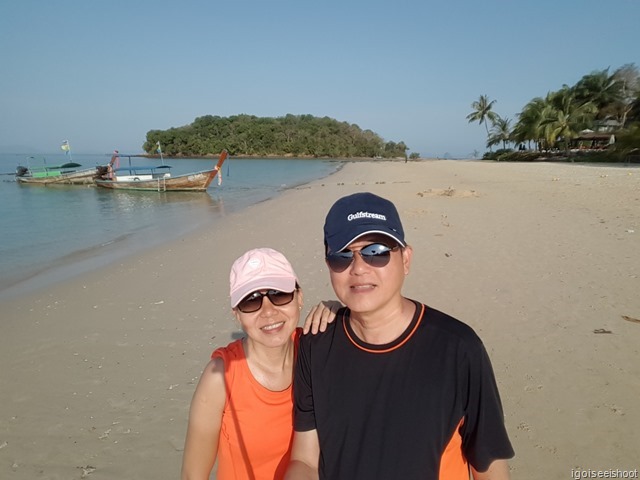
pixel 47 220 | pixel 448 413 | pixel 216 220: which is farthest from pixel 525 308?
pixel 47 220

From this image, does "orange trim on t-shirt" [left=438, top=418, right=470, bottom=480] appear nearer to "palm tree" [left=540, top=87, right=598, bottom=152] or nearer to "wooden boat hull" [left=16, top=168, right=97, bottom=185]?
"wooden boat hull" [left=16, top=168, right=97, bottom=185]

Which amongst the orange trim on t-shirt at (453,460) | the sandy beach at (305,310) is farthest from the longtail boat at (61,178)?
the orange trim on t-shirt at (453,460)

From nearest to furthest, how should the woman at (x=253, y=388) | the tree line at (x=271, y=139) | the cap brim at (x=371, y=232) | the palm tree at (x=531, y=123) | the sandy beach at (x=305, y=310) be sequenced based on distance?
the cap brim at (x=371, y=232)
the woman at (x=253, y=388)
the sandy beach at (x=305, y=310)
the palm tree at (x=531, y=123)
the tree line at (x=271, y=139)

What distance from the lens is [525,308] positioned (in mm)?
4906

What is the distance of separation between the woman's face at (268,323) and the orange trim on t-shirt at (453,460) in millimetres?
800

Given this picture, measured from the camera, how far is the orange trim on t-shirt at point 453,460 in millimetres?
1419

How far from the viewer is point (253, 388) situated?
1644 millimetres

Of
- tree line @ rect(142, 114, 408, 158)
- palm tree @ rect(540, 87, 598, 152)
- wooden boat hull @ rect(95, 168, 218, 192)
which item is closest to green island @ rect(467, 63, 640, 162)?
palm tree @ rect(540, 87, 598, 152)

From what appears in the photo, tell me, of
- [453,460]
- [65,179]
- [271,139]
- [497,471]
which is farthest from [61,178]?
[271,139]

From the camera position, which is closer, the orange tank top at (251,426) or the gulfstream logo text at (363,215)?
the gulfstream logo text at (363,215)

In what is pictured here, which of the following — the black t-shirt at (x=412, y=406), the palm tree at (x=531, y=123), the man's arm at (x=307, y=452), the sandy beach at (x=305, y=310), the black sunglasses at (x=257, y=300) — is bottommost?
the sandy beach at (x=305, y=310)

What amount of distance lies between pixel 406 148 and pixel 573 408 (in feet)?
361

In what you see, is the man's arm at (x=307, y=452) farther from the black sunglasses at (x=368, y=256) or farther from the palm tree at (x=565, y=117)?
the palm tree at (x=565, y=117)

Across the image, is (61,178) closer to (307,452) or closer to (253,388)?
(253,388)
